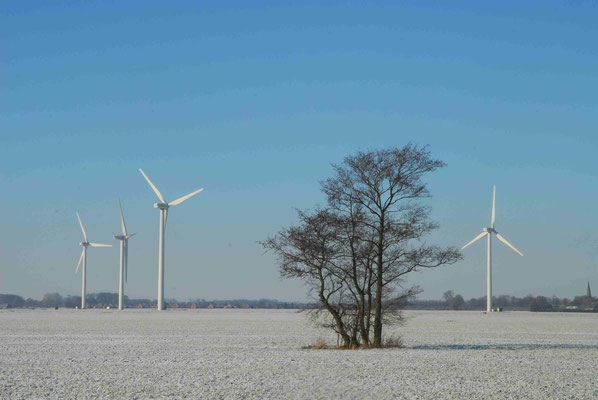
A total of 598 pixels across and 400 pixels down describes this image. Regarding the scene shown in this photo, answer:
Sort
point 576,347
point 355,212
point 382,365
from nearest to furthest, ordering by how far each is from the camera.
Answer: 1. point 382,365
2. point 355,212
3. point 576,347

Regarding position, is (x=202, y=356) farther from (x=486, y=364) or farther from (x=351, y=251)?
(x=486, y=364)

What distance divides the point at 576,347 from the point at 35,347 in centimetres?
2627

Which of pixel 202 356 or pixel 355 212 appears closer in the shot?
pixel 202 356

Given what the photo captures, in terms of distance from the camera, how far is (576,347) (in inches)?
1534

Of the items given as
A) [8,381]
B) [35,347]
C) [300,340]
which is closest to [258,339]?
[300,340]

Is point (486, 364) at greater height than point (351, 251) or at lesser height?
lesser

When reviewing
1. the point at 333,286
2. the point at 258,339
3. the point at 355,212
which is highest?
the point at 355,212

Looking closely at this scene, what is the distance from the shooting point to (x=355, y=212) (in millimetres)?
34688

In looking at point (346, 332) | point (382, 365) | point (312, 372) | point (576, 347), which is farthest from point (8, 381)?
point (576, 347)

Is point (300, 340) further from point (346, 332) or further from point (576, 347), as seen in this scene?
point (576, 347)

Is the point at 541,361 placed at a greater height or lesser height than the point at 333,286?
lesser

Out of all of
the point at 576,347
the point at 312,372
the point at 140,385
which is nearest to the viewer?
the point at 140,385

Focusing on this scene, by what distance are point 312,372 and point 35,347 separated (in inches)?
686

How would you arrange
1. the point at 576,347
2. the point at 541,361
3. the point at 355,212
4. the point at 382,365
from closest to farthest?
the point at 382,365 → the point at 541,361 → the point at 355,212 → the point at 576,347
